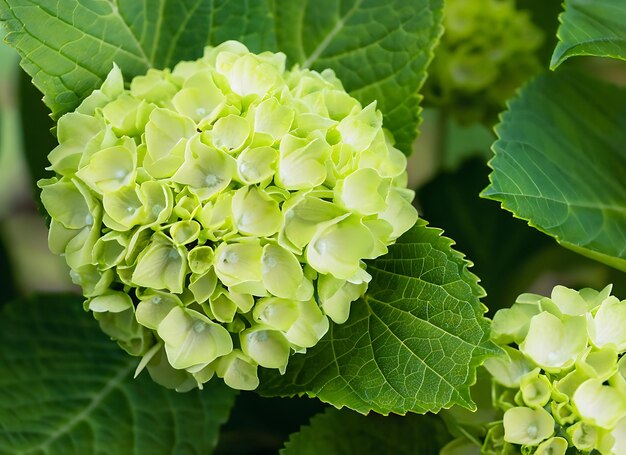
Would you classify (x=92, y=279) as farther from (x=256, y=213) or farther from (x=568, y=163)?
(x=568, y=163)

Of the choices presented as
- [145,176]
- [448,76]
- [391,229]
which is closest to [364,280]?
[391,229]

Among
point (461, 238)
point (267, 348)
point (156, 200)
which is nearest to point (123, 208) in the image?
point (156, 200)

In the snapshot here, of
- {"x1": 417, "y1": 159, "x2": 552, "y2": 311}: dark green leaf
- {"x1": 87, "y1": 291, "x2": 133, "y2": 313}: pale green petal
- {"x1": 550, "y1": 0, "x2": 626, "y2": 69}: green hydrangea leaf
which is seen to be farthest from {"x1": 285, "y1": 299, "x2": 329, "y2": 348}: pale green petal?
{"x1": 417, "y1": 159, "x2": 552, "y2": 311}: dark green leaf

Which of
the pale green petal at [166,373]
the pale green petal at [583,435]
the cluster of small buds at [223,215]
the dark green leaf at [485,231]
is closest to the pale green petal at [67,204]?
the cluster of small buds at [223,215]

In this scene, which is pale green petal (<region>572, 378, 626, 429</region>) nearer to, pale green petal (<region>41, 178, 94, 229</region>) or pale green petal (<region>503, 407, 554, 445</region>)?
pale green petal (<region>503, 407, 554, 445</region>)

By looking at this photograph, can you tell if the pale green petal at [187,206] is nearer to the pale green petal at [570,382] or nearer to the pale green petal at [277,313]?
the pale green petal at [277,313]
